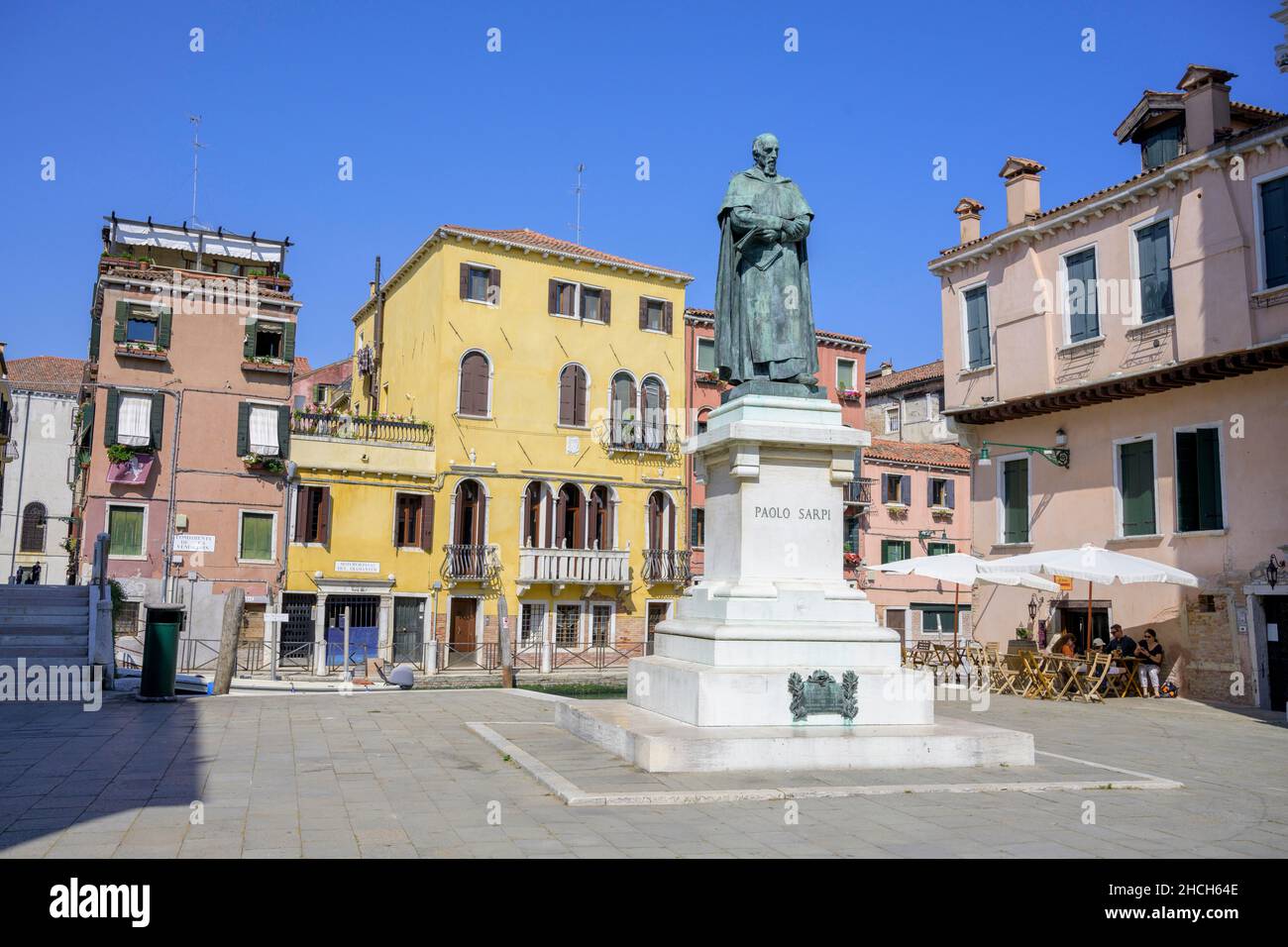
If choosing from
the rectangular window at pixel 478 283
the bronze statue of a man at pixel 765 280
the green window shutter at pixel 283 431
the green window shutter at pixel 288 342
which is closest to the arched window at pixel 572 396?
the rectangular window at pixel 478 283

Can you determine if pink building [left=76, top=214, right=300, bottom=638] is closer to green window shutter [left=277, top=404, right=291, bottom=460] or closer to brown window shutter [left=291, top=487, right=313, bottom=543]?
green window shutter [left=277, top=404, right=291, bottom=460]

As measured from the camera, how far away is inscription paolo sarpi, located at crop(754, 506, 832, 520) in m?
9.80

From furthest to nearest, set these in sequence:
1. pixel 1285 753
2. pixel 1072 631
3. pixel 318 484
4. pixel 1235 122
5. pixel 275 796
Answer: pixel 318 484 → pixel 1072 631 → pixel 1235 122 → pixel 1285 753 → pixel 275 796

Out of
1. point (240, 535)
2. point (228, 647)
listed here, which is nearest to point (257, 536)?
point (240, 535)

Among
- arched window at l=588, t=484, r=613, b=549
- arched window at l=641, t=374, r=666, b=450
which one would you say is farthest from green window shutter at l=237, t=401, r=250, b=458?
arched window at l=641, t=374, r=666, b=450

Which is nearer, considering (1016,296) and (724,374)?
(724,374)

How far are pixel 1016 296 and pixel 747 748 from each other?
1862cm

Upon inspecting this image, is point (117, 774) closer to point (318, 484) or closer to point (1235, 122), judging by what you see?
point (1235, 122)

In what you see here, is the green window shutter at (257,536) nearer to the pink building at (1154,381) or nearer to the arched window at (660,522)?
the arched window at (660,522)

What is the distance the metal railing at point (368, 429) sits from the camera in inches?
1314

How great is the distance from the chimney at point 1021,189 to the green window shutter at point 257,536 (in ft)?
77.7
